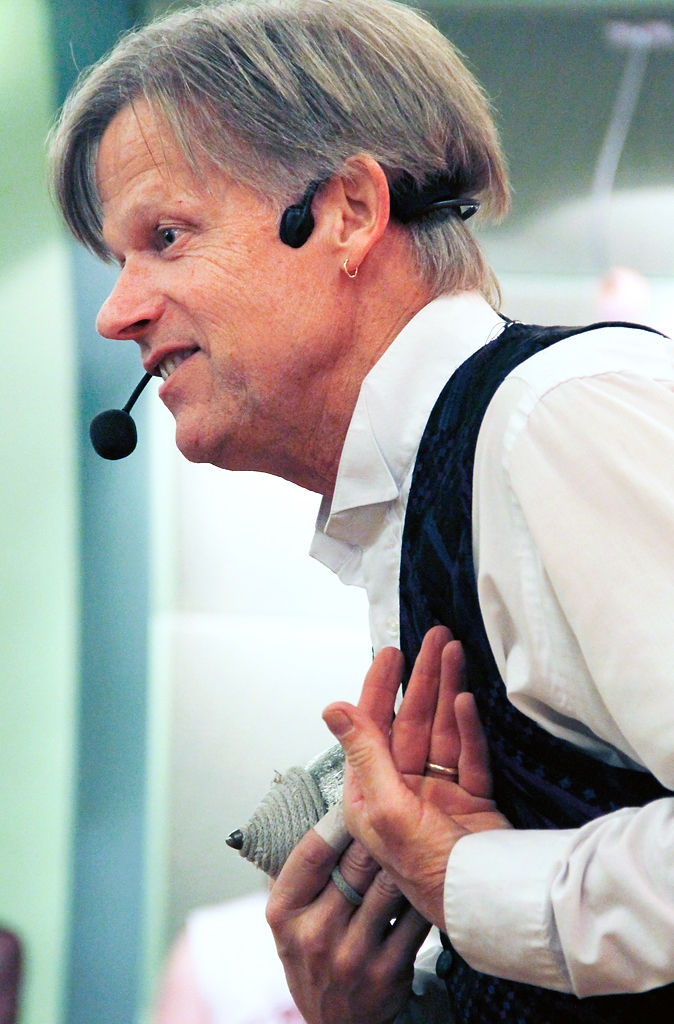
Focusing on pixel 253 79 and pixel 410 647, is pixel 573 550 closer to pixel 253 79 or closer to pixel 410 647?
pixel 410 647

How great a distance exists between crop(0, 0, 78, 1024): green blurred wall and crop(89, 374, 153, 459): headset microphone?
658mm

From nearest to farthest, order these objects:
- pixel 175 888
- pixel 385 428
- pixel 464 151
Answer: pixel 385 428
pixel 464 151
pixel 175 888

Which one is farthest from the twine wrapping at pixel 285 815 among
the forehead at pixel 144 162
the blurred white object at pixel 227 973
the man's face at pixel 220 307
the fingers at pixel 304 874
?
the blurred white object at pixel 227 973

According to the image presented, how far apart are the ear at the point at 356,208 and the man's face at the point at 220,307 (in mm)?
21

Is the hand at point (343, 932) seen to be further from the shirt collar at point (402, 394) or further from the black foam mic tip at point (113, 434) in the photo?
the black foam mic tip at point (113, 434)

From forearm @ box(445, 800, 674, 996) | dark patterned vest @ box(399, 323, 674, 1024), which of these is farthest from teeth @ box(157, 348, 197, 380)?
forearm @ box(445, 800, 674, 996)

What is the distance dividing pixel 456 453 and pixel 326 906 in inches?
14.8

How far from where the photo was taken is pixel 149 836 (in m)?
1.68

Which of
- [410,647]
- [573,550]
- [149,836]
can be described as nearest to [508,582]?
[573,550]

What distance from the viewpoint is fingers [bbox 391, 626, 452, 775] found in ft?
2.42

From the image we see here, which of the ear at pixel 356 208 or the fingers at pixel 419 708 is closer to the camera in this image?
the fingers at pixel 419 708

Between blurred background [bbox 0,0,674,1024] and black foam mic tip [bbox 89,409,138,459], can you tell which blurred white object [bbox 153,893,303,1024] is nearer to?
blurred background [bbox 0,0,674,1024]

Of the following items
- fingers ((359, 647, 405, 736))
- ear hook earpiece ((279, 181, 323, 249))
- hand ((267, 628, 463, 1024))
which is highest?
ear hook earpiece ((279, 181, 323, 249))

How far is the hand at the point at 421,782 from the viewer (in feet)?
2.27
